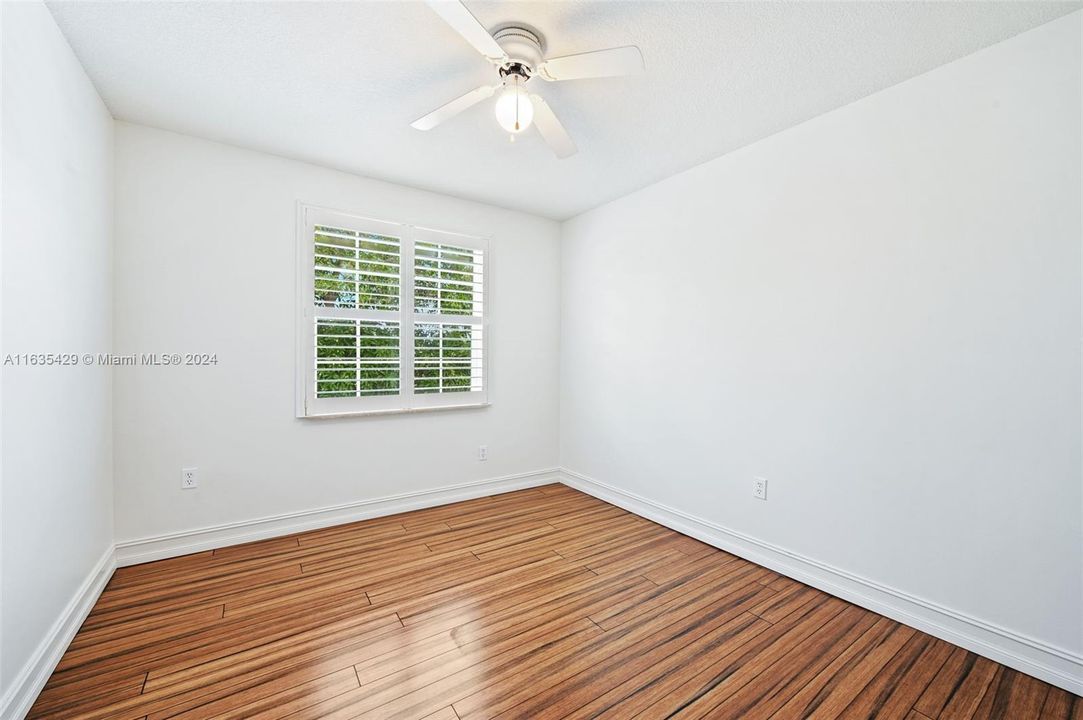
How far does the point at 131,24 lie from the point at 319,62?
2.16 feet

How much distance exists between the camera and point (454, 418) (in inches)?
147

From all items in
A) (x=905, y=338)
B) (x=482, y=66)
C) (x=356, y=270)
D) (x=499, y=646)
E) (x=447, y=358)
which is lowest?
(x=499, y=646)

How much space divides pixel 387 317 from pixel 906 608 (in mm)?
3364

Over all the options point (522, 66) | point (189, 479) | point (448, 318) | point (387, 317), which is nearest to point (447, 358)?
point (448, 318)

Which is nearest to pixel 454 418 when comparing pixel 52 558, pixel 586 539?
pixel 586 539

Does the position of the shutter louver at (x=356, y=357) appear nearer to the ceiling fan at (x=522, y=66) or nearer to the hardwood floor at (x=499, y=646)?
the hardwood floor at (x=499, y=646)

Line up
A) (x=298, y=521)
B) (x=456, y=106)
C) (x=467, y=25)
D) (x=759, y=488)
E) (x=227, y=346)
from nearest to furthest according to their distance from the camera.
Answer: (x=467, y=25), (x=456, y=106), (x=759, y=488), (x=227, y=346), (x=298, y=521)

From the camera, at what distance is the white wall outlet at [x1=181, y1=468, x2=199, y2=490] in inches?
107

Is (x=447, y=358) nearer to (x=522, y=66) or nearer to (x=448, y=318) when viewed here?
(x=448, y=318)

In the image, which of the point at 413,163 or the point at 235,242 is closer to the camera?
the point at 235,242

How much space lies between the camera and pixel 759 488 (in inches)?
107

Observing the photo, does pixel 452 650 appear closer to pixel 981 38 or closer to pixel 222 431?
Result: pixel 222 431

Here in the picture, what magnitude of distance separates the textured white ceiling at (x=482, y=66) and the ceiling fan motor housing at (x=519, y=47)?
50 mm

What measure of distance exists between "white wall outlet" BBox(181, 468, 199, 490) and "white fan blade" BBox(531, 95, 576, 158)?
275 cm
